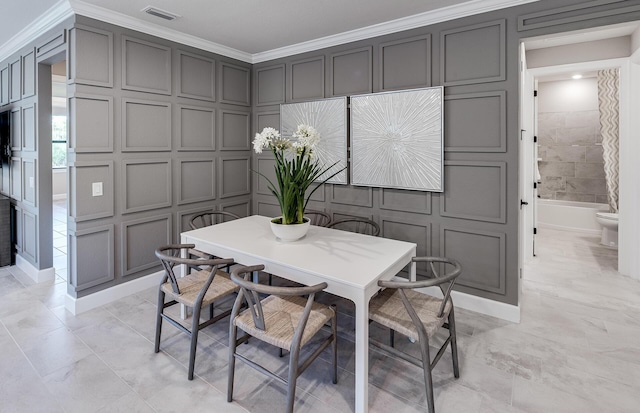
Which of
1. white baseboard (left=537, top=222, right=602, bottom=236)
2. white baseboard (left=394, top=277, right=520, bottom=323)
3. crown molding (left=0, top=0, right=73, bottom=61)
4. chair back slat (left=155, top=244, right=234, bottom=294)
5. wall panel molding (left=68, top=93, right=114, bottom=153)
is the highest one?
crown molding (left=0, top=0, right=73, bottom=61)

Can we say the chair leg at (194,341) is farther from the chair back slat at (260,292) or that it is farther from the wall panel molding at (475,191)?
the wall panel molding at (475,191)

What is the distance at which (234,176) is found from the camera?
431 centimetres

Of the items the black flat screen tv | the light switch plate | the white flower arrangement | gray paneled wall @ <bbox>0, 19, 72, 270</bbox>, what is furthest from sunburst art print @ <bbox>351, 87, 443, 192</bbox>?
the black flat screen tv

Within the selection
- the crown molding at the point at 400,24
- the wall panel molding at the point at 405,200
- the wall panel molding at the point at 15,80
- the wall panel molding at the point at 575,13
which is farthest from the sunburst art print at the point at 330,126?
the wall panel molding at the point at 15,80

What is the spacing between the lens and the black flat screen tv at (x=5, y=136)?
13.2 feet

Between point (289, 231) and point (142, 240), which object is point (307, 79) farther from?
point (142, 240)

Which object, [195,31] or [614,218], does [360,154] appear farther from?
[614,218]

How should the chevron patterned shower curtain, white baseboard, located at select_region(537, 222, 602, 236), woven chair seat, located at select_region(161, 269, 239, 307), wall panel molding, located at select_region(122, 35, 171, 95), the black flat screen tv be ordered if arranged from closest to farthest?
1. woven chair seat, located at select_region(161, 269, 239, 307)
2. wall panel molding, located at select_region(122, 35, 171, 95)
3. the black flat screen tv
4. the chevron patterned shower curtain
5. white baseboard, located at select_region(537, 222, 602, 236)

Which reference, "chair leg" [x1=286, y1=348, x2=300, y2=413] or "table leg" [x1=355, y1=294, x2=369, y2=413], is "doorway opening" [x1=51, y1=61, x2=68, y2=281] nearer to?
"chair leg" [x1=286, y1=348, x2=300, y2=413]

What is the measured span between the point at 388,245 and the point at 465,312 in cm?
116

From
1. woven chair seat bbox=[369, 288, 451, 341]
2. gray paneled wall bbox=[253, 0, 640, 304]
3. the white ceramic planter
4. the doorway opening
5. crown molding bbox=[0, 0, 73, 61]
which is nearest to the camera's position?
woven chair seat bbox=[369, 288, 451, 341]

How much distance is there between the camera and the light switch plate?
3.02 m

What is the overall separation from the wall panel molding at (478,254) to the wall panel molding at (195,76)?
2861 mm

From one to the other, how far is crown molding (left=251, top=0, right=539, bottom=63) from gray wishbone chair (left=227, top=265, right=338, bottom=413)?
2531mm
